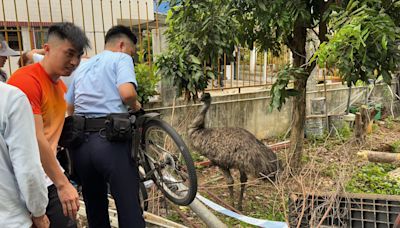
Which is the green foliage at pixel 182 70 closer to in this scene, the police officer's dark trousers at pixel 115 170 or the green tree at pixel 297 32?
the green tree at pixel 297 32

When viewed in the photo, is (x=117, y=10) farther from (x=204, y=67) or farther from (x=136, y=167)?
(x=136, y=167)

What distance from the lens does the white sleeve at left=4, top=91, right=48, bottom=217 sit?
164cm

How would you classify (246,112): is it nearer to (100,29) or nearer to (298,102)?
(298,102)

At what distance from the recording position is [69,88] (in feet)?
10.3

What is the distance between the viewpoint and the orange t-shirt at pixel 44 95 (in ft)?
7.29

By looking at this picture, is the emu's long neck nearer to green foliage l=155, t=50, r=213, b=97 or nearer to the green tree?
green foliage l=155, t=50, r=213, b=97

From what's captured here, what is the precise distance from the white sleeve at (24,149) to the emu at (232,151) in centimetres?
342

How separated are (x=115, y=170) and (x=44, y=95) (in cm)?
82

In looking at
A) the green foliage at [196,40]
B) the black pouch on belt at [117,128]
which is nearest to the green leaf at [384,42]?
the green foliage at [196,40]

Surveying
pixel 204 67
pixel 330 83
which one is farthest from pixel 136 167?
pixel 330 83

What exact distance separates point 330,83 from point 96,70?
783 centimetres

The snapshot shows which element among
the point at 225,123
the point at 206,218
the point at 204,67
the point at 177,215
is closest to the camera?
the point at 206,218

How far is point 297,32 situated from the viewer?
17.8 feet

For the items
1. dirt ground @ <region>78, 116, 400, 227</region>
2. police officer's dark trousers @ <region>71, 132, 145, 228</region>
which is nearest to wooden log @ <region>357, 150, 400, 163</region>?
dirt ground @ <region>78, 116, 400, 227</region>
